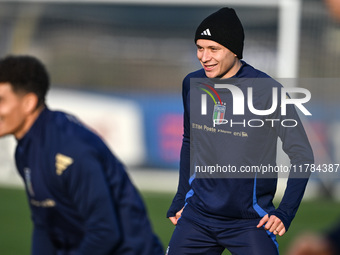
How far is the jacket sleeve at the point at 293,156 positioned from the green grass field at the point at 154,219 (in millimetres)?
4578

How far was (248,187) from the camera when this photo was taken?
11.2ft

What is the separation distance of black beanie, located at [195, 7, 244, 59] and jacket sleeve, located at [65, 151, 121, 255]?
0.83 metres

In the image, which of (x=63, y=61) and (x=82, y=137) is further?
(x=63, y=61)

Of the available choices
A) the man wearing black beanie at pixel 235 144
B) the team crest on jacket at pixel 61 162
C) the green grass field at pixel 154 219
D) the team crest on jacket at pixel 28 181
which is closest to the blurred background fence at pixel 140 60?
the green grass field at pixel 154 219

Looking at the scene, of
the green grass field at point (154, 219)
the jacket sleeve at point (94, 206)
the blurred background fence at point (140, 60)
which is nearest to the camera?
the jacket sleeve at point (94, 206)

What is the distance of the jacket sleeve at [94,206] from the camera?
2.93 meters

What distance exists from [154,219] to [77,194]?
667 cm

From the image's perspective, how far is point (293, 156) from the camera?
3.27m

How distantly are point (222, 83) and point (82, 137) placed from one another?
73 cm

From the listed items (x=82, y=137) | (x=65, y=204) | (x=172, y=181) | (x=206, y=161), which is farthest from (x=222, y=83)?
(x=172, y=181)

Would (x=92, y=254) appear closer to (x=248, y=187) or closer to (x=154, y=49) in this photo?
(x=248, y=187)

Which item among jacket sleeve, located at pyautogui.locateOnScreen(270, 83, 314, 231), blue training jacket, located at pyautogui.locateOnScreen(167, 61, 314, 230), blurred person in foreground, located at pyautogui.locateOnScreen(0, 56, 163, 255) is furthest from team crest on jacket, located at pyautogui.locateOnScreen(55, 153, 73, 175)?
jacket sleeve, located at pyautogui.locateOnScreen(270, 83, 314, 231)

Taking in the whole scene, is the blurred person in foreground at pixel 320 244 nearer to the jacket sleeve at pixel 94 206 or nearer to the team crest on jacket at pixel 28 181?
the jacket sleeve at pixel 94 206

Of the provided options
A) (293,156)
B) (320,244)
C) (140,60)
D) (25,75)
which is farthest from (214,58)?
(140,60)
